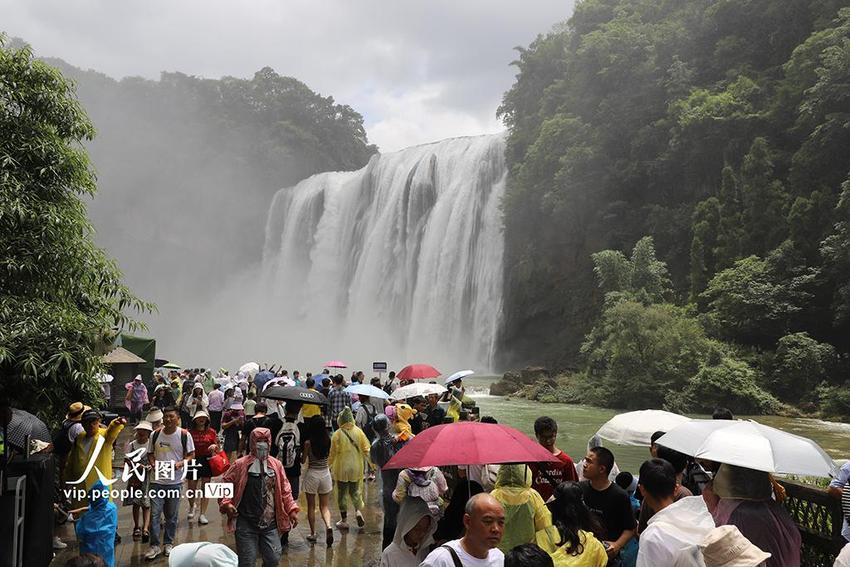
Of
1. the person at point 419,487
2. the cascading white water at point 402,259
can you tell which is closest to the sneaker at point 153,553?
the person at point 419,487

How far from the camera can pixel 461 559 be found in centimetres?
303

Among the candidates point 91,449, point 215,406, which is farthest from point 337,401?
point 91,449

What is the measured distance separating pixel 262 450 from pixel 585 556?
287cm

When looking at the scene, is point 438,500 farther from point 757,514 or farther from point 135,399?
point 135,399

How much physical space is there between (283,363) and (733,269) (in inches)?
1275

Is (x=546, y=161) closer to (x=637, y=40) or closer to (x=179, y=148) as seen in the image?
(x=637, y=40)

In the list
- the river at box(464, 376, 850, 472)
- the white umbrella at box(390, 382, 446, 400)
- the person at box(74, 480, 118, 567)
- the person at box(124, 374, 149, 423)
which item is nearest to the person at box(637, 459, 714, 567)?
the person at box(74, 480, 118, 567)

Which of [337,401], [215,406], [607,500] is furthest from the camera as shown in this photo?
[215,406]

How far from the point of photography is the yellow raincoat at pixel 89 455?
6.38 meters

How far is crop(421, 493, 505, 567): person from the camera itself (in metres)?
3.03

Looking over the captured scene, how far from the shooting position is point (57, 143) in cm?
754

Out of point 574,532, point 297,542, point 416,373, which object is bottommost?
point 297,542

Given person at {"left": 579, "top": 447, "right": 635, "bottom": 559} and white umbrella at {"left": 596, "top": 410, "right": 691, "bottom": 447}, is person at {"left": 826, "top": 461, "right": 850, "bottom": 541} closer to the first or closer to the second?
white umbrella at {"left": 596, "top": 410, "right": 691, "bottom": 447}

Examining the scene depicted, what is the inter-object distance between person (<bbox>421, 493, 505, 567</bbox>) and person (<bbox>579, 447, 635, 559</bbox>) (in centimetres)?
157
